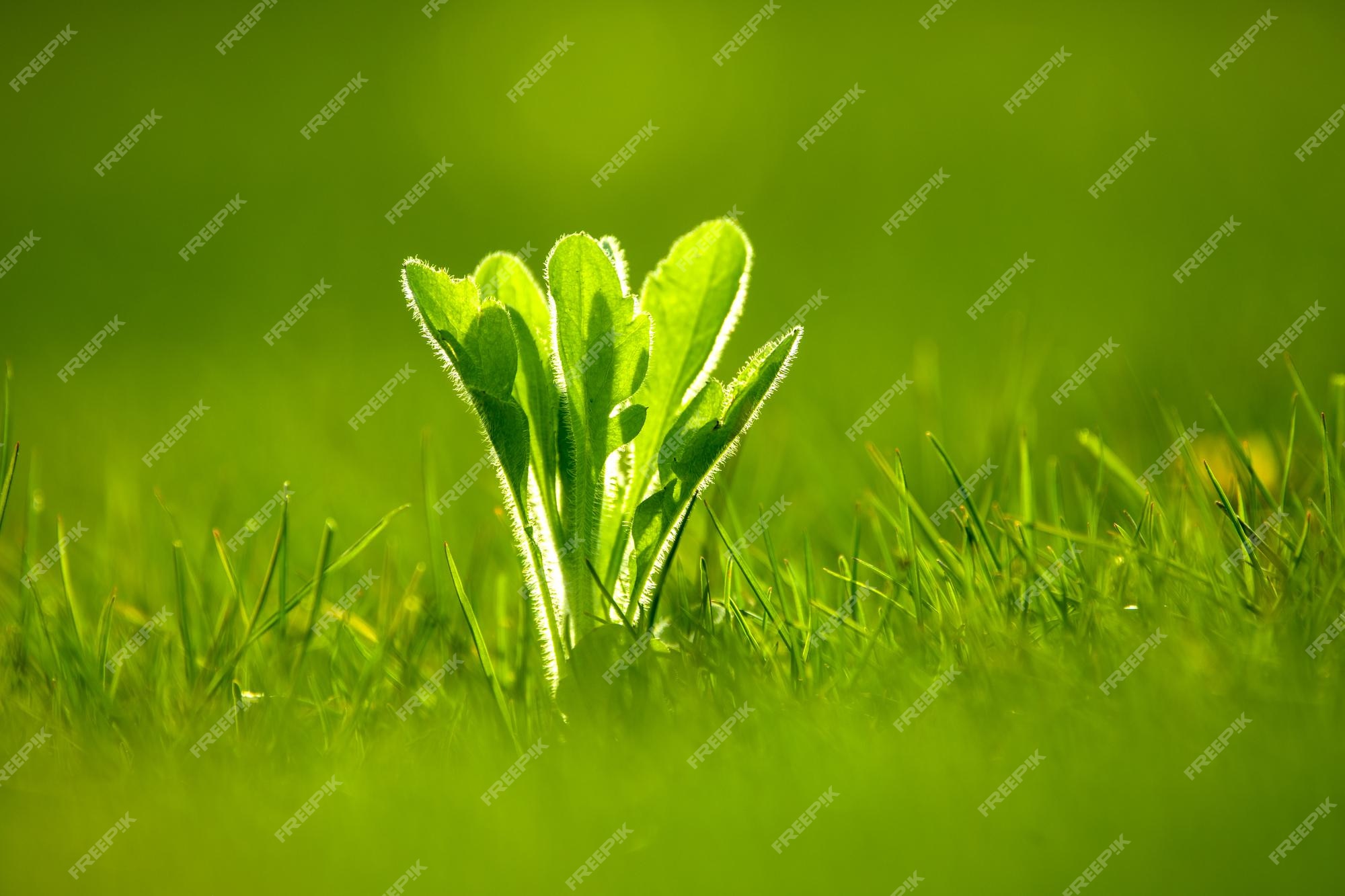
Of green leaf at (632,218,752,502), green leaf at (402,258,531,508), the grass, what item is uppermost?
green leaf at (402,258,531,508)

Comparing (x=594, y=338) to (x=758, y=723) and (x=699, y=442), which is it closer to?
(x=699, y=442)

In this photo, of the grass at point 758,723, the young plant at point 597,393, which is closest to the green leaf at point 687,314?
the young plant at point 597,393

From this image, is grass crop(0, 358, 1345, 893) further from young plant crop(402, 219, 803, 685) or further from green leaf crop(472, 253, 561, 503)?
green leaf crop(472, 253, 561, 503)

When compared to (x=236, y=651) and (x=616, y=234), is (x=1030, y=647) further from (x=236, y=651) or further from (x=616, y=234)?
(x=616, y=234)

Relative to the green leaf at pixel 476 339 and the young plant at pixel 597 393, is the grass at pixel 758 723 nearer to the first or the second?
the young plant at pixel 597 393

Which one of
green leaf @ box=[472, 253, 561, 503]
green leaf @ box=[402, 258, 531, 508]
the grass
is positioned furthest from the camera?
green leaf @ box=[472, 253, 561, 503]

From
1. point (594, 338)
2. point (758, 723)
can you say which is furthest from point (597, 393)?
point (758, 723)

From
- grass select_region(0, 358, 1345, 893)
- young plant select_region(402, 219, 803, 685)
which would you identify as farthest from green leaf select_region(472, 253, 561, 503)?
grass select_region(0, 358, 1345, 893)
